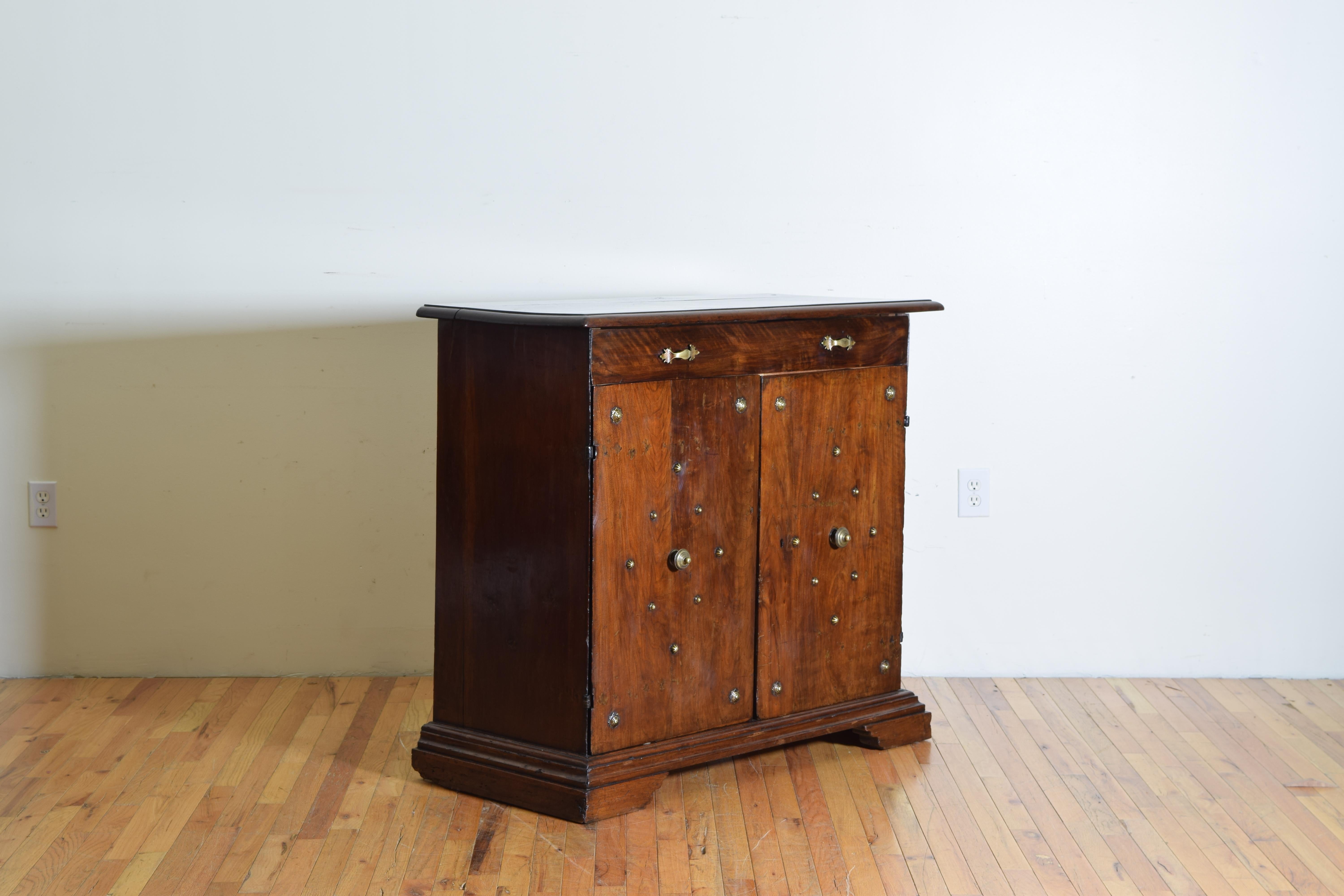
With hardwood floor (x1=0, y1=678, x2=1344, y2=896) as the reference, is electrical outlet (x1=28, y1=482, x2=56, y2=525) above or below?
above

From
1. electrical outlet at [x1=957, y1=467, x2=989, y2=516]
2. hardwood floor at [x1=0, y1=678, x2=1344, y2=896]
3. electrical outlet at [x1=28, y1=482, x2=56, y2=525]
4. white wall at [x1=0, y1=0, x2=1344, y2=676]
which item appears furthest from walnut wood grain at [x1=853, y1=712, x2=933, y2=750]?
electrical outlet at [x1=28, y1=482, x2=56, y2=525]

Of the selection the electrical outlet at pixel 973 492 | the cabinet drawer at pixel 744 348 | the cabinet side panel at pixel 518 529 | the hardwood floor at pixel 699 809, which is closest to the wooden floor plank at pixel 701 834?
the hardwood floor at pixel 699 809

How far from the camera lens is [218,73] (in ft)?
8.38

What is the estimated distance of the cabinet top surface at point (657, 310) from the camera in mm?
1977

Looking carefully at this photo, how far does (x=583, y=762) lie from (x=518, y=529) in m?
0.39

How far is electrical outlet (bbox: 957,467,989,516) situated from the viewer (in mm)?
2775

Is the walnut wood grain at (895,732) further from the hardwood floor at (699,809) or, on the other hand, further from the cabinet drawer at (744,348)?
the cabinet drawer at (744,348)

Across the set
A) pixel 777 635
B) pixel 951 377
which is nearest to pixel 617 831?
pixel 777 635

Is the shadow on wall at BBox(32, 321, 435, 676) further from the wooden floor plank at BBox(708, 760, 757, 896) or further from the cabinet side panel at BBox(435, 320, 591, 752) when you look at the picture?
the wooden floor plank at BBox(708, 760, 757, 896)

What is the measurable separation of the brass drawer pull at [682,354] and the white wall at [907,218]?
0.61 m

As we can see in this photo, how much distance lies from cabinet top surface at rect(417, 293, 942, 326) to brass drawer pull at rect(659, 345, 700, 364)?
0.16ft

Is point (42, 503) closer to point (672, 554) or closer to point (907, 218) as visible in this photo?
point (672, 554)

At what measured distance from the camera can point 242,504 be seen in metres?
2.69

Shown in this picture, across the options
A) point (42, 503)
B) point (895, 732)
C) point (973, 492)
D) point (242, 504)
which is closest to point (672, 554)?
point (895, 732)
